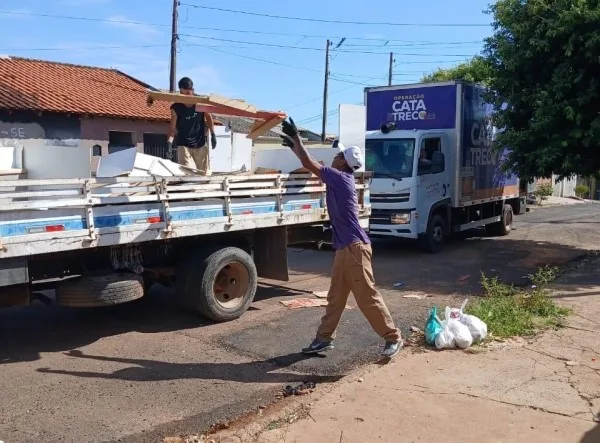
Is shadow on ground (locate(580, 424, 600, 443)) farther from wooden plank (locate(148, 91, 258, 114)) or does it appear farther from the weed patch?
wooden plank (locate(148, 91, 258, 114))

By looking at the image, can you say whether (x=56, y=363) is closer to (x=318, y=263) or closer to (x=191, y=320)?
(x=191, y=320)

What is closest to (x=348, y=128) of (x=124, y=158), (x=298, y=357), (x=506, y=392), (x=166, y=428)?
(x=124, y=158)

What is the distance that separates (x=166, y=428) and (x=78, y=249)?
6.59 feet

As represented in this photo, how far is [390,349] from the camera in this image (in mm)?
5402

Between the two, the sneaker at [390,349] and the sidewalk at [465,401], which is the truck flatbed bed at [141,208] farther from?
the sidewalk at [465,401]

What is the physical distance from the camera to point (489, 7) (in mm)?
12008

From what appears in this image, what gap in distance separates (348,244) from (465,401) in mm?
1600

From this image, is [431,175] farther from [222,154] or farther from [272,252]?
[272,252]

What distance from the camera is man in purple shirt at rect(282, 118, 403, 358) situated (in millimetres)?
5258

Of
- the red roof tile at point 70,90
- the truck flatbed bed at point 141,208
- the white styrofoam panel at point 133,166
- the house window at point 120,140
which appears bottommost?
the truck flatbed bed at point 141,208

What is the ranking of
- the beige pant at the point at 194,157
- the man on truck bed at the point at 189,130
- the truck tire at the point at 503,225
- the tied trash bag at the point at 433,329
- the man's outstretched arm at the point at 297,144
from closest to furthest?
the man's outstretched arm at the point at 297,144, the tied trash bag at the point at 433,329, the man on truck bed at the point at 189,130, the beige pant at the point at 194,157, the truck tire at the point at 503,225

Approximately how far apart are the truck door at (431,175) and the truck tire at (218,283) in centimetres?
559

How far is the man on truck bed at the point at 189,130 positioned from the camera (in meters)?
7.98

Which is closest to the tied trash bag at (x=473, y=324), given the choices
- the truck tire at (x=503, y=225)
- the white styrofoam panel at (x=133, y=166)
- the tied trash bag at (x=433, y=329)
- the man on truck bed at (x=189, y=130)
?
the tied trash bag at (x=433, y=329)
